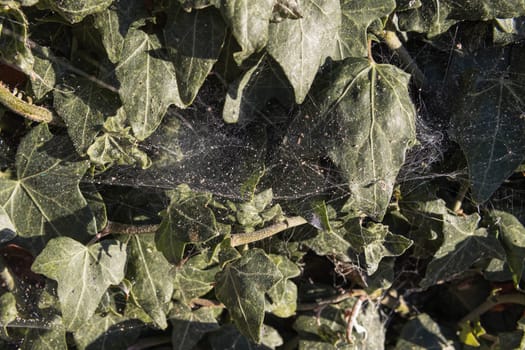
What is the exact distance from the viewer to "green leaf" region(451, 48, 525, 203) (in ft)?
5.53

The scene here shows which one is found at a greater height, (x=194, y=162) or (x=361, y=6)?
(x=361, y=6)

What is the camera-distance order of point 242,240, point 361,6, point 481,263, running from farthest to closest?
1. point 481,263
2. point 242,240
3. point 361,6

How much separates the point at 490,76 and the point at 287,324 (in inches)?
46.1

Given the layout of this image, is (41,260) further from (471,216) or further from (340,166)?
(471,216)

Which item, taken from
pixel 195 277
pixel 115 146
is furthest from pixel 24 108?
pixel 195 277

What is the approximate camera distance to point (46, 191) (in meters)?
1.66

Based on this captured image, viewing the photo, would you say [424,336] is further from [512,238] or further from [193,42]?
[193,42]

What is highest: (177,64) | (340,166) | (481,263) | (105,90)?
(177,64)

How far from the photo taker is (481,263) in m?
2.15

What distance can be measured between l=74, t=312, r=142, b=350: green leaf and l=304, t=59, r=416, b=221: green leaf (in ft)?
3.11

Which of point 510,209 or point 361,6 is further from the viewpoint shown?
point 510,209

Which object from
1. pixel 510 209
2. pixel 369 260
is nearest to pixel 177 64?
pixel 369 260

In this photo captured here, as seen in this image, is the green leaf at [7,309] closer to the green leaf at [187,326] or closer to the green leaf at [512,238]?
the green leaf at [187,326]

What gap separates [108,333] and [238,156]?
0.77 m
